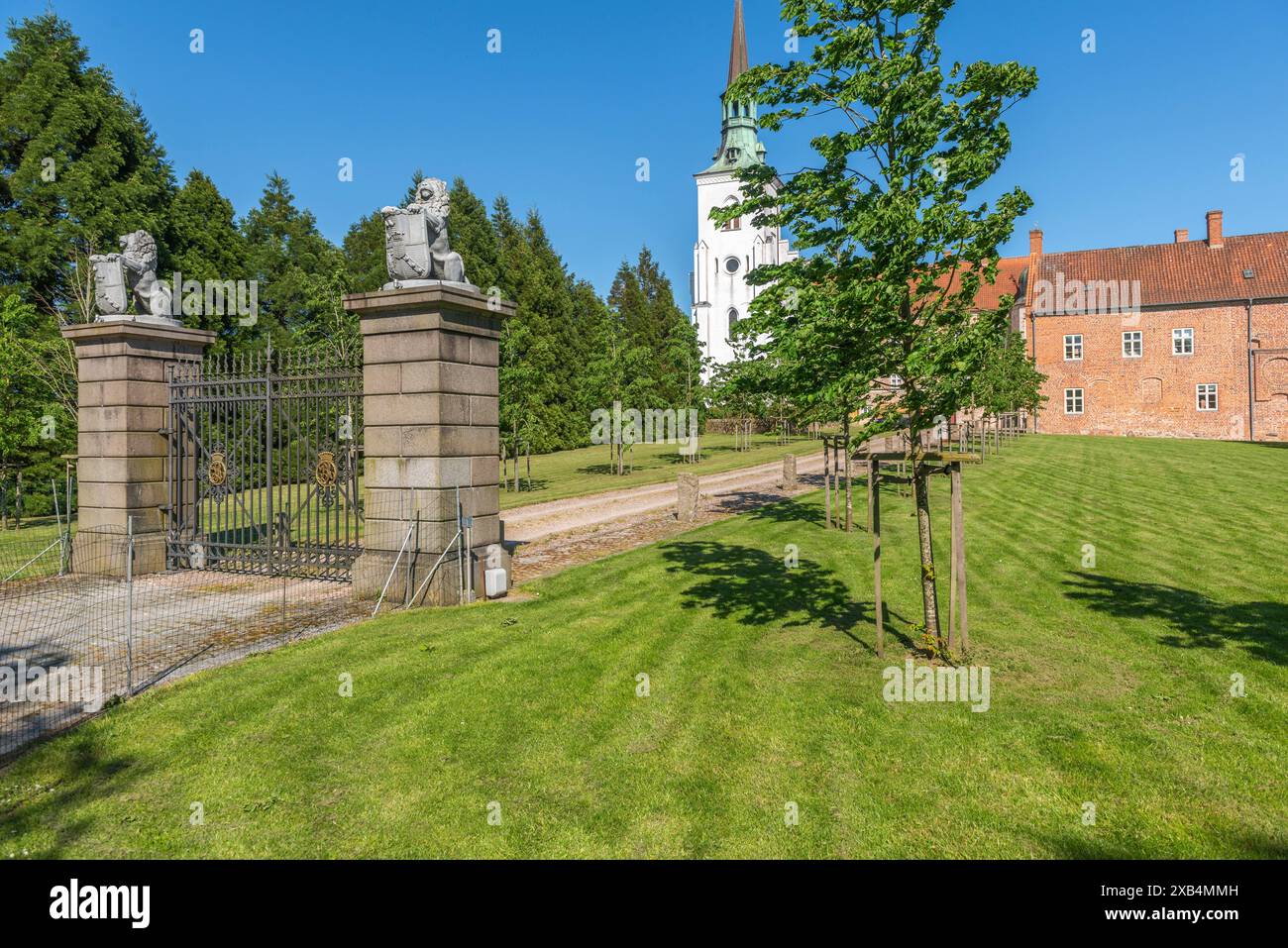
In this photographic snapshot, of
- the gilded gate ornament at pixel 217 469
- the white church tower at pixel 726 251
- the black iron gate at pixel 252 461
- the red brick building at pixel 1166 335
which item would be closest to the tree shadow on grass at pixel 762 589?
the black iron gate at pixel 252 461

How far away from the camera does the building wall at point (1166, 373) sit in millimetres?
42406

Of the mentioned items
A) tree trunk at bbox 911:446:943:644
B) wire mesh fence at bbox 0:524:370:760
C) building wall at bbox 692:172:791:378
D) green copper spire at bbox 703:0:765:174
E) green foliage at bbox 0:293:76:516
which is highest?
green copper spire at bbox 703:0:765:174

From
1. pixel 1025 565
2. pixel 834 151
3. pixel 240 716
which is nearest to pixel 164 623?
pixel 240 716

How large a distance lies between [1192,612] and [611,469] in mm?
26048

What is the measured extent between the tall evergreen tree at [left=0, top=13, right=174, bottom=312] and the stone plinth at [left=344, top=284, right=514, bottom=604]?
24.6 metres

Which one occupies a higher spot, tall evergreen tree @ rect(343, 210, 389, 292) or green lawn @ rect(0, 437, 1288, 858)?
tall evergreen tree @ rect(343, 210, 389, 292)

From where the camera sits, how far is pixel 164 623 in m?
8.12

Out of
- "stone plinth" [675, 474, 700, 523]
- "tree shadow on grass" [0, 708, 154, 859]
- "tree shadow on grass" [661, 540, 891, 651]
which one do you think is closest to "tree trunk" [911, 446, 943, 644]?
"tree shadow on grass" [661, 540, 891, 651]

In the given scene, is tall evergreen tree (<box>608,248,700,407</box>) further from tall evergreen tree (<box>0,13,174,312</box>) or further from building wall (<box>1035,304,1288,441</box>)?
building wall (<box>1035,304,1288,441</box>)

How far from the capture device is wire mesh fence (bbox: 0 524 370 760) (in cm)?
585

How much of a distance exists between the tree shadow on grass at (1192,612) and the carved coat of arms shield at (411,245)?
924 cm

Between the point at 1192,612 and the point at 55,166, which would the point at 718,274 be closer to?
the point at 55,166

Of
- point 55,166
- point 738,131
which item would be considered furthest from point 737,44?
point 55,166

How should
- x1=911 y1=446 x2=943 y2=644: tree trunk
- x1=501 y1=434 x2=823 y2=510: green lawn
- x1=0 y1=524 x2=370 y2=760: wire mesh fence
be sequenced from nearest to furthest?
x1=0 y1=524 x2=370 y2=760: wire mesh fence, x1=911 y1=446 x2=943 y2=644: tree trunk, x1=501 y1=434 x2=823 y2=510: green lawn
